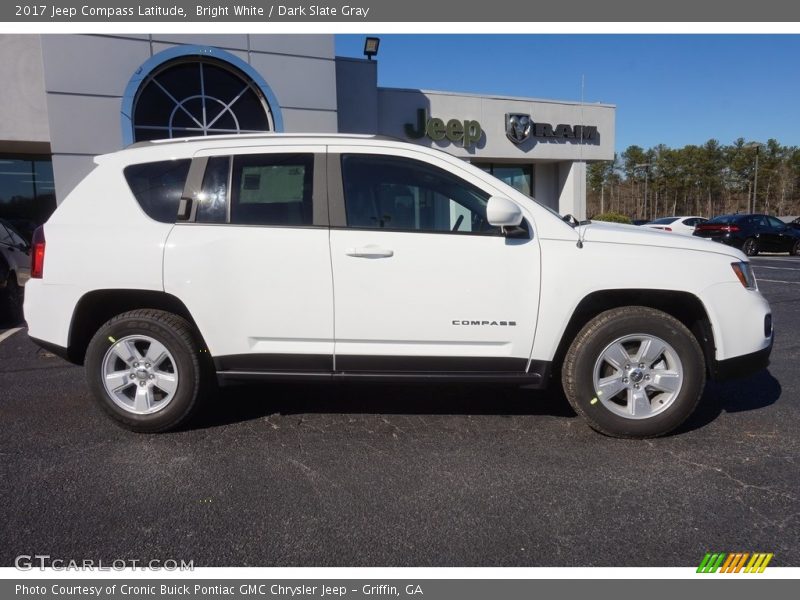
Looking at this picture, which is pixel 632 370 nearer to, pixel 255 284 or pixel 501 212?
pixel 501 212

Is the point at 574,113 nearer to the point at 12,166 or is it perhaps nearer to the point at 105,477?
the point at 12,166

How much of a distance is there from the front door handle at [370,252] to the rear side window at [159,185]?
3.92 feet

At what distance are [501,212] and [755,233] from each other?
819 inches

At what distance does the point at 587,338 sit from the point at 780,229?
2105 centimetres

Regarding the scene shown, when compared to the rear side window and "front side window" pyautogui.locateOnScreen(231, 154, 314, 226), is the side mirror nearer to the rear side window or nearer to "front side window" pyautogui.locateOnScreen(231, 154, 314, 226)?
"front side window" pyautogui.locateOnScreen(231, 154, 314, 226)

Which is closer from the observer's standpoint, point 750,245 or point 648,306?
point 648,306

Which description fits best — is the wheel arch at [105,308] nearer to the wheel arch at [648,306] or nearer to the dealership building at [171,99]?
the wheel arch at [648,306]

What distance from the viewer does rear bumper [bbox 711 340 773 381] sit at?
11.5 ft

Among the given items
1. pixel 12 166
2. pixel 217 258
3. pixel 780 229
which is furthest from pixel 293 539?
A: pixel 780 229

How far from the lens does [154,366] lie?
144 inches

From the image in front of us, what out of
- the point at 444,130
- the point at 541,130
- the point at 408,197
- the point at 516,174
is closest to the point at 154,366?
the point at 408,197

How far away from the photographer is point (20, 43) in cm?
1270

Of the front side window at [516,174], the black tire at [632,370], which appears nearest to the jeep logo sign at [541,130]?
the front side window at [516,174]

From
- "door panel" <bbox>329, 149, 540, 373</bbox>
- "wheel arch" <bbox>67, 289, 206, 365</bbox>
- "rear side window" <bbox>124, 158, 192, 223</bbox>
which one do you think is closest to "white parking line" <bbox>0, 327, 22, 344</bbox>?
"wheel arch" <bbox>67, 289, 206, 365</bbox>
